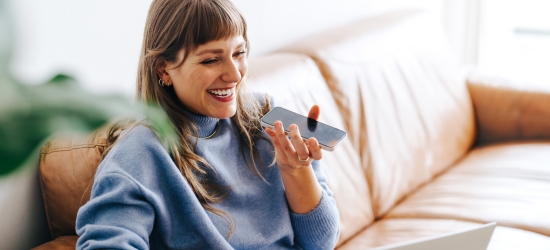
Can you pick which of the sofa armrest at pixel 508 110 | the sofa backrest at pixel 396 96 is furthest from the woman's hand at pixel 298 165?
the sofa armrest at pixel 508 110

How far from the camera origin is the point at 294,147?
1097mm

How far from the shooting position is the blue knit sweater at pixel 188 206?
3.25ft

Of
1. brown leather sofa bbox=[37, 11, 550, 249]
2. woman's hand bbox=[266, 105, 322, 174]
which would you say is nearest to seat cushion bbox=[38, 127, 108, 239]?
brown leather sofa bbox=[37, 11, 550, 249]

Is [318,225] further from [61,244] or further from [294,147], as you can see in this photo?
[61,244]

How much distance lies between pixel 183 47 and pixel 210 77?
7 cm

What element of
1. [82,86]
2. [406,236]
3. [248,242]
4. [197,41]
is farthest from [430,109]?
[82,86]

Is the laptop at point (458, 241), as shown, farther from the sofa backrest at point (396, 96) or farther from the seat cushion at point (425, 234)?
the sofa backrest at point (396, 96)

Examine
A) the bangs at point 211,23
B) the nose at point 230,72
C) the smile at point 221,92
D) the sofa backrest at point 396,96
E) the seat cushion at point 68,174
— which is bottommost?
the sofa backrest at point 396,96

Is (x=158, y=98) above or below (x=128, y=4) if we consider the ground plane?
below

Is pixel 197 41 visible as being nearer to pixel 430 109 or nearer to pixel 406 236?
pixel 406 236

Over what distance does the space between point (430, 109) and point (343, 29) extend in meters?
0.40

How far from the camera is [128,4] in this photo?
140 cm

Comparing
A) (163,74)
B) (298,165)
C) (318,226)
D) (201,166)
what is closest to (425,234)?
(318,226)

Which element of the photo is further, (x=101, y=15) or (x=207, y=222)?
(x=101, y=15)
